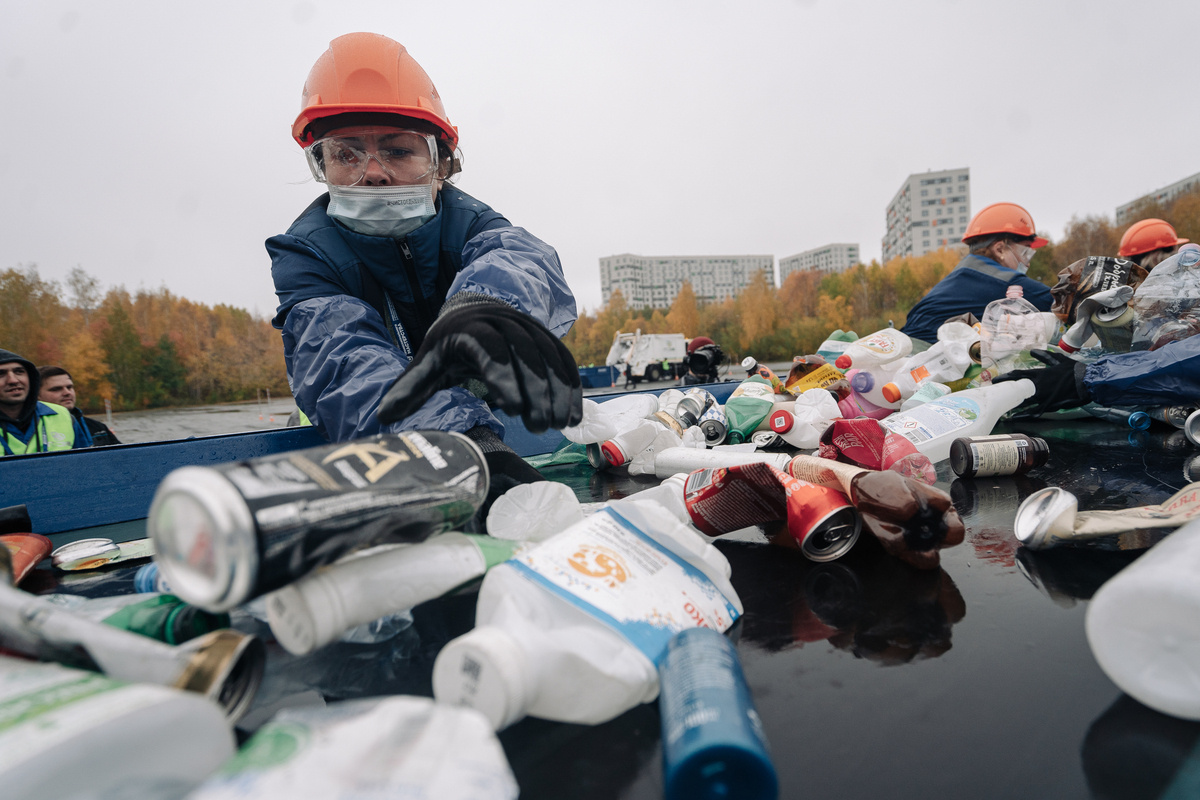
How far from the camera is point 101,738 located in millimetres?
→ 386

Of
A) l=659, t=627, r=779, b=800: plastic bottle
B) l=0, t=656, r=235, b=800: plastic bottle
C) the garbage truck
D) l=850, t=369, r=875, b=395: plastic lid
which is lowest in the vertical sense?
the garbage truck

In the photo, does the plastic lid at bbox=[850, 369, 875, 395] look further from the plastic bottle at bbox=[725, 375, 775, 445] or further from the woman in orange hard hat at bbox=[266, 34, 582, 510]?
the woman in orange hard hat at bbox=[266, 34, 582, 510]

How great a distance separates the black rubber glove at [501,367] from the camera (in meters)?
0.97

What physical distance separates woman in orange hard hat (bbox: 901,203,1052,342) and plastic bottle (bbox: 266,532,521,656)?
4.39 metres

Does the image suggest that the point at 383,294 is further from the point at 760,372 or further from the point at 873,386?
Answer: the point at 873,386

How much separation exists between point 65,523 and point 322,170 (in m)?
1.46

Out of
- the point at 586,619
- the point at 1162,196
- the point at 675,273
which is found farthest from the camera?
the point at 675,273

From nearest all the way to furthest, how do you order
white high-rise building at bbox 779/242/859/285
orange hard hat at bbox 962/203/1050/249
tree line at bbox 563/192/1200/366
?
orange hard hat at bbox 962/203/1050/249 → tree line at bbox 563/192/1200/366 → white high-rise building at bbox 779/242/859/285

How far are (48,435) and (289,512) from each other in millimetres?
4387

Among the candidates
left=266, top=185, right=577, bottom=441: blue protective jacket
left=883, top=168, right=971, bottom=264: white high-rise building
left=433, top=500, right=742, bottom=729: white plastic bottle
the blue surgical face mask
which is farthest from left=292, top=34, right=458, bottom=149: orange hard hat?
left=883, top=168, right=971, bottom=264: white high-rise building

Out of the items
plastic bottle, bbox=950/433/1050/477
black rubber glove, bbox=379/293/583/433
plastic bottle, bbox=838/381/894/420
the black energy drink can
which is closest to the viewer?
the black energy drink can

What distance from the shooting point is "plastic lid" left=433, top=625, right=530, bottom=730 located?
0.52 m

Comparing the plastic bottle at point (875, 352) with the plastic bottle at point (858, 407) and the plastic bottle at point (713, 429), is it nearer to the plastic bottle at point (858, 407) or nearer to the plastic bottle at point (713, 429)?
the plastic bottle at point (858, 407)

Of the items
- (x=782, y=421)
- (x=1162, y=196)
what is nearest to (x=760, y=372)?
(x=782, y=421)
